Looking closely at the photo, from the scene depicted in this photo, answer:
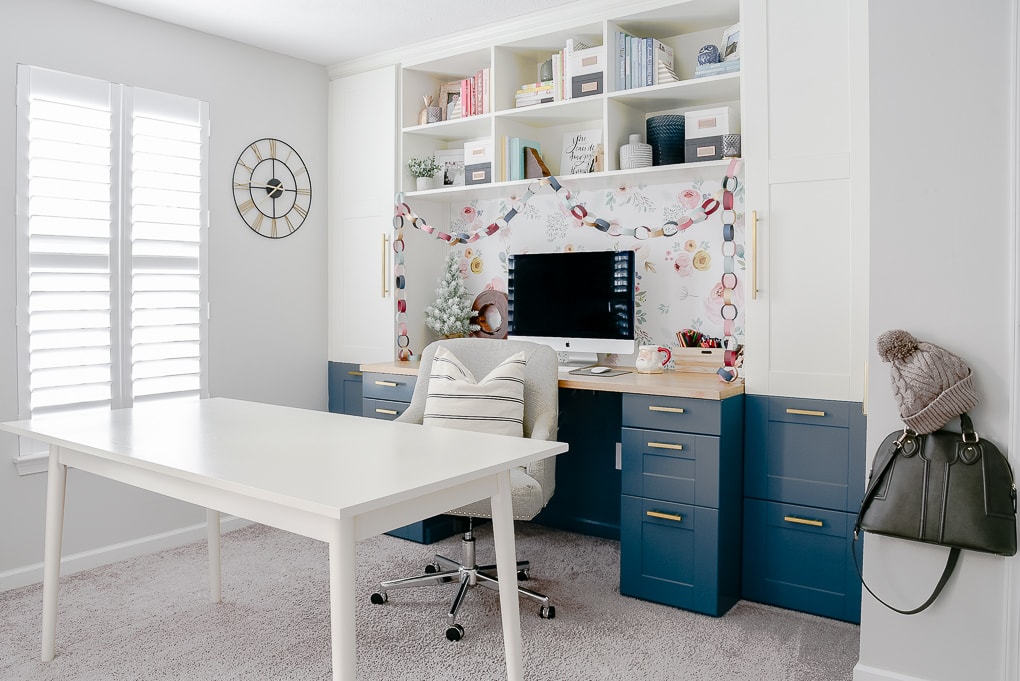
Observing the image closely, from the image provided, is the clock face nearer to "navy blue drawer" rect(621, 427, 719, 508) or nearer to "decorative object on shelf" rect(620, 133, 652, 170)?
"decorative object on shelf" rect(620, 133, 652, 170)

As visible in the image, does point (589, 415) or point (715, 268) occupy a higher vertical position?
point (715, 268)

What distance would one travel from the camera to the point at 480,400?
10.3 feet

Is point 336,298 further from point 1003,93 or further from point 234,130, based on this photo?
point 1003,93

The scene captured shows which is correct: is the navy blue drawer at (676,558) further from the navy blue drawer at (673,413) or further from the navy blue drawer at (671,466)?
the navy blue drawer at (673,413)

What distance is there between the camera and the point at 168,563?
355cm

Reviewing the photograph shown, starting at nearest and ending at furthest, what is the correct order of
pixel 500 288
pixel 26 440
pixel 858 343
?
pixel 858 343 → pixel 26 440 → pixel 500 288

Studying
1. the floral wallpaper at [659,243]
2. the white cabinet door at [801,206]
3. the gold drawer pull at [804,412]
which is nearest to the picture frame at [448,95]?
the floral wallpaper at [659,243]

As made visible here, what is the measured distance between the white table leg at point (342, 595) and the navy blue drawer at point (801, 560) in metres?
1.96

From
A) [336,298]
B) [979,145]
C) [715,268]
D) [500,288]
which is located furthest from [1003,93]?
[336,298]

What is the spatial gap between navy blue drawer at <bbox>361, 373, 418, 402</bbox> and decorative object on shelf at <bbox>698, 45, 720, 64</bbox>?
6.37ft

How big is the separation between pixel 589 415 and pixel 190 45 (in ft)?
8.93

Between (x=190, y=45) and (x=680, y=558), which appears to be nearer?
(x=680, y=558)

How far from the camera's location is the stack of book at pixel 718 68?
10.5 ft

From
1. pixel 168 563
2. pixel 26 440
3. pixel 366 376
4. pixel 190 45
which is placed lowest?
pixel 168 563
